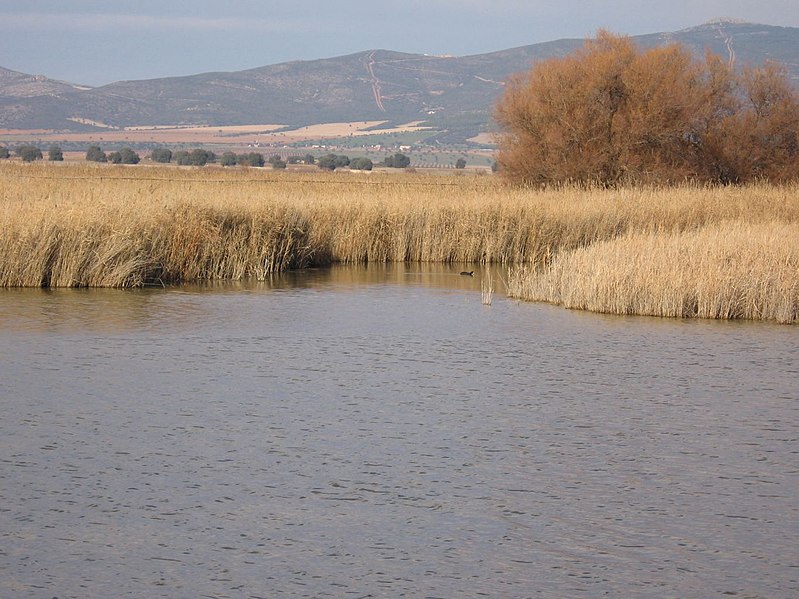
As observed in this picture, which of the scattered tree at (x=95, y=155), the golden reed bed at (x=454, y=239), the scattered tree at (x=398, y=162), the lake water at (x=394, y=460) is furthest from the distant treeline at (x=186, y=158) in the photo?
the lake water at (x=394, y=460)

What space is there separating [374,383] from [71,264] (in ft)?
26.0

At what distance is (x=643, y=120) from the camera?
110 ft

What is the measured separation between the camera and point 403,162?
97875mm

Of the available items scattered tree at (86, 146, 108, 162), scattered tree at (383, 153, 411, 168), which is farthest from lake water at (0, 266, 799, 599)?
scattered tree at (383, 153, 411, 168)

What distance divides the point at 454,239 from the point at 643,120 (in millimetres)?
13068

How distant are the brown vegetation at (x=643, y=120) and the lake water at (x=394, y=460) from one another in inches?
805

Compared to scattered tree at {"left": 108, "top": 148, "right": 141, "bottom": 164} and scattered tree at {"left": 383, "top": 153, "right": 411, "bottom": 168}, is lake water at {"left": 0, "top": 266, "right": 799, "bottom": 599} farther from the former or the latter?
scattered tree at {"left": 383, "top": 153, "right": 411, "bottom": 168}

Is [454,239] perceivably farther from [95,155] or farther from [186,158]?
[186,158]

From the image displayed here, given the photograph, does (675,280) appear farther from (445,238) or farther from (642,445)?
(445,238)

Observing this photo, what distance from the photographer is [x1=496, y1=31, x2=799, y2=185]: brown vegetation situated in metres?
33.9

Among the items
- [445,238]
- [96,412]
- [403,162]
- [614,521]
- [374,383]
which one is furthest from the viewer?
[403,162]

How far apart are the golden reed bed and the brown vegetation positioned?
6093 millimetres

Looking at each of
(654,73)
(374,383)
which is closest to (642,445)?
(374,383)

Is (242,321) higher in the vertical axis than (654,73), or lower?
lower
